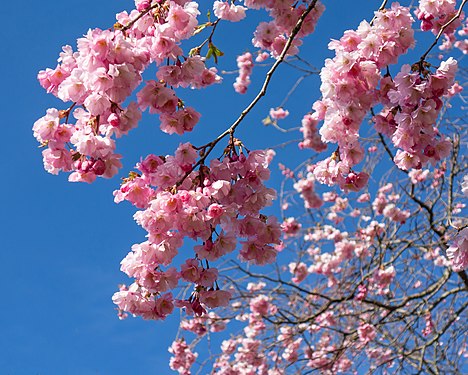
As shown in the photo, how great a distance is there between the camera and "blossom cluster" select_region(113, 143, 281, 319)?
5.66 ft

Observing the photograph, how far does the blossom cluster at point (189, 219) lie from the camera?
1.72 meters

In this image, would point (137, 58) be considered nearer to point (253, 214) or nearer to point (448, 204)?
point (253, 214)

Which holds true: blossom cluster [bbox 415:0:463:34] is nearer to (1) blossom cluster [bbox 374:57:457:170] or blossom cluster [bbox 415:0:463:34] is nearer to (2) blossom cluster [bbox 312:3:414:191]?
(2) blossom cluster [bbox 312:3:414:191]

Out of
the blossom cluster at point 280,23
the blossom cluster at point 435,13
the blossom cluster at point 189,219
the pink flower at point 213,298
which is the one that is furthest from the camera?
the blossom cluster at point 280,23

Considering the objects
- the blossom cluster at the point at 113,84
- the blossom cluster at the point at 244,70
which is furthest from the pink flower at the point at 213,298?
the blossom cluster at the point at 244,70

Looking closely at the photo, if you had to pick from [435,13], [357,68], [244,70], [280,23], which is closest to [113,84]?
[357,68]

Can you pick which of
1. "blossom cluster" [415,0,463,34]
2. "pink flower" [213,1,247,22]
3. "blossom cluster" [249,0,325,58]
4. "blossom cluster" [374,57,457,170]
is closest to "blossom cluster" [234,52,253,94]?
"blossom cluster" [249,0,325,58]

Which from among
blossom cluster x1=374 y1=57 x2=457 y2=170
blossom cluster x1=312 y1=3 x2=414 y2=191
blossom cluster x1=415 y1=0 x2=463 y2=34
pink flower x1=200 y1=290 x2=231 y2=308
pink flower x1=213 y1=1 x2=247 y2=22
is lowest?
pink flower x1=200 y1=290 x2=231 y2=308

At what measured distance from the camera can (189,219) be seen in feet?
5.64

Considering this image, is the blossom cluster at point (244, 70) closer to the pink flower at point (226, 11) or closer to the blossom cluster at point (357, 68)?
the pink flower at point (226, 11)

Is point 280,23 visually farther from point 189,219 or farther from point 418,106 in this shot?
point 189,219

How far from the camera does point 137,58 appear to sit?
1831 millimetres

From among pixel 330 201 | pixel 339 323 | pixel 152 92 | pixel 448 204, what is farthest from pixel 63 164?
pixel 330 201

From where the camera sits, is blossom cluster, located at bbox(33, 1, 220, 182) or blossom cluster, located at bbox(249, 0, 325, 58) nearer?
blossom cluster, located at bbox(33, 1, 220, 182)
